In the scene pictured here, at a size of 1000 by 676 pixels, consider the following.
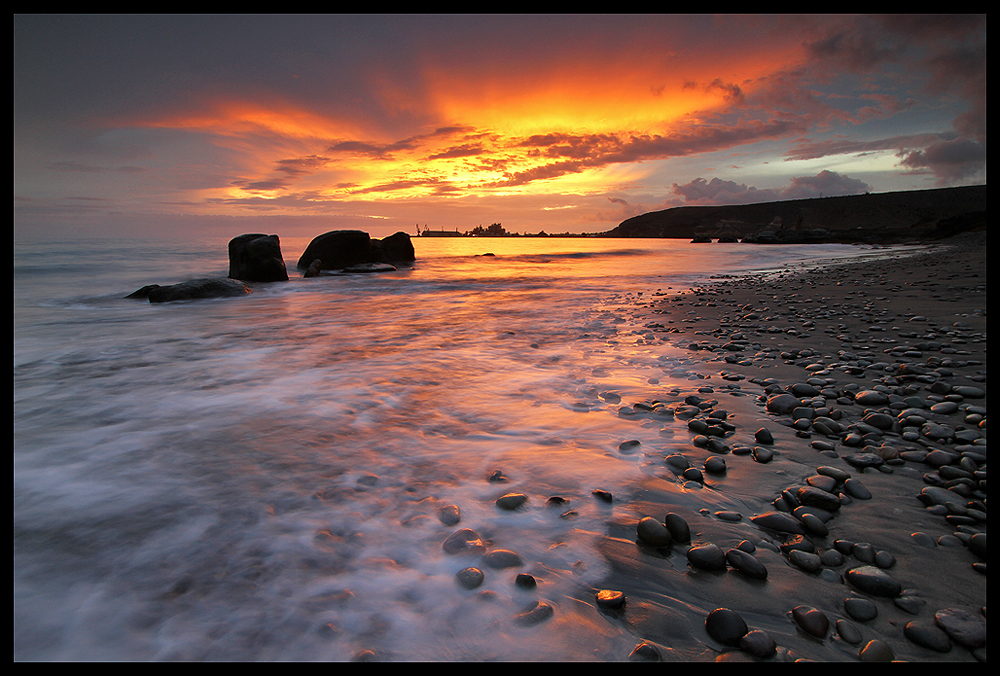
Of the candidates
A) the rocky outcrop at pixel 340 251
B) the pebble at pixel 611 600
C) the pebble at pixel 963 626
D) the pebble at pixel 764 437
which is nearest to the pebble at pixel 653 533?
the pebble at pixel 611 600

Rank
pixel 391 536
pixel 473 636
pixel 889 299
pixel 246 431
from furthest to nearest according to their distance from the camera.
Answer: pixel 889 299, pixel 246 431, pixel 391 536, pixel 473 636

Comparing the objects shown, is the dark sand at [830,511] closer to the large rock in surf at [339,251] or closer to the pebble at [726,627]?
the pebble at [726,627]

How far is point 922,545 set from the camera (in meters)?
1.61

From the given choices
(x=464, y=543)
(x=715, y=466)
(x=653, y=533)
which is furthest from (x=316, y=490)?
(x=715, y=466)

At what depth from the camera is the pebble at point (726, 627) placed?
4.14ft

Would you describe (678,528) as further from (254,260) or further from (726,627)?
(254,260)

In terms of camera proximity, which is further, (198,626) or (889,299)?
(889,299)

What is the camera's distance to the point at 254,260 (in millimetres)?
13531

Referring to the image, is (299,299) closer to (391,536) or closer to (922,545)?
(391,536)

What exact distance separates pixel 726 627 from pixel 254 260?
15404 millimetres

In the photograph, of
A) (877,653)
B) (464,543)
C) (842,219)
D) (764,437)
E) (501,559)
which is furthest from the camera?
(842,219)
